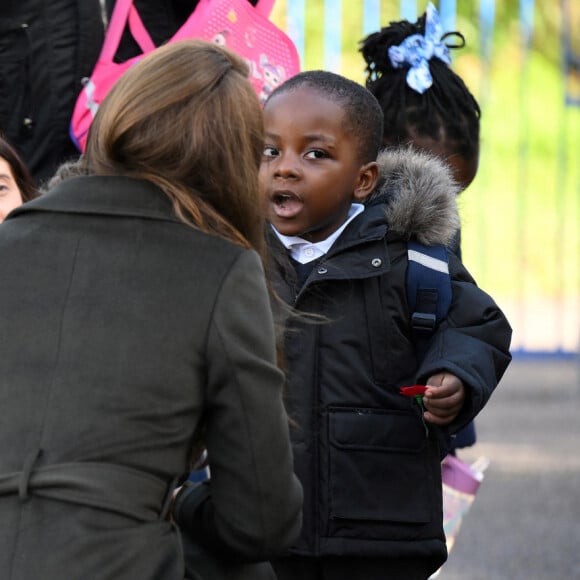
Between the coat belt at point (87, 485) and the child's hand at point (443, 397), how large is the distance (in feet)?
2.72

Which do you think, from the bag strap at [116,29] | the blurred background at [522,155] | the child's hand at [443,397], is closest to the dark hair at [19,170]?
the bag strap at [116,29]

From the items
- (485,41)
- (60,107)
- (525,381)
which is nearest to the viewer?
(60,107)

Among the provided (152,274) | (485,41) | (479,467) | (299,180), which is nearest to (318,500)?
(299,180)

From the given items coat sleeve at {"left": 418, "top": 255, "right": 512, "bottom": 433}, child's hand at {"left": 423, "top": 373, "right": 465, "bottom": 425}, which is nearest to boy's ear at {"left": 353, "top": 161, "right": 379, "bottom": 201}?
coat sleeve at {"left": 418, "top": 255, "right": 512, "bottom": 433}

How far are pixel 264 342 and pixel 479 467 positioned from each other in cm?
200

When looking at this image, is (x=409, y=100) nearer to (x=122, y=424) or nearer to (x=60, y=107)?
(x=60, y=107)

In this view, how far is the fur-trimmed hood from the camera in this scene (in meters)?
3.18

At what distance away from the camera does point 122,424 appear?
2297 millimetres

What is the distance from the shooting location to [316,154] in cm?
322

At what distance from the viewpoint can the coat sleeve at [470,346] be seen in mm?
2986

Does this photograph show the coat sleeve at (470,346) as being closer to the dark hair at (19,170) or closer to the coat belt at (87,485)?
the coat belt at (87,485)

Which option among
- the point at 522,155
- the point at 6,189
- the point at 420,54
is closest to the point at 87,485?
the point at 6,189

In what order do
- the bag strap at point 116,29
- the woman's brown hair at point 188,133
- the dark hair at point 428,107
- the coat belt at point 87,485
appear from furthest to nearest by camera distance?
the dark hair at point 428,107, the bag strap at point 116,29, the woman's brown hair at point 188,133, the coat belt at point 87,485

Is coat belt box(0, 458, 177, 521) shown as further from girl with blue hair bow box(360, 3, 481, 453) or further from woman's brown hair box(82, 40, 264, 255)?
girl with blue hair bow box(360, 3, 481, 453)
